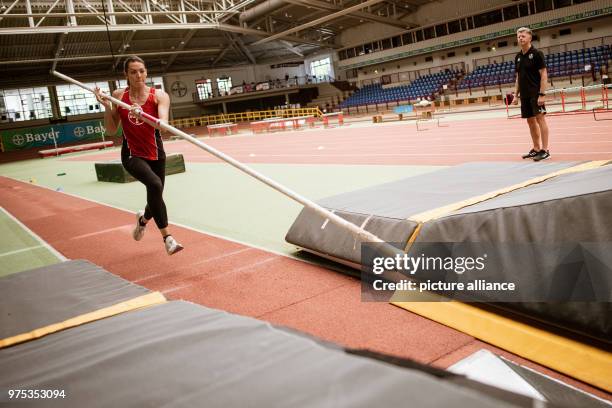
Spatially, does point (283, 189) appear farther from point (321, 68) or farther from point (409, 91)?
point (321, 68)

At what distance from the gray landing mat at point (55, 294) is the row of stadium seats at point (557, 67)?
24.0 metres

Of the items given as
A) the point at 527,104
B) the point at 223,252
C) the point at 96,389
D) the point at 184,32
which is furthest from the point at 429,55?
the point at 96,389

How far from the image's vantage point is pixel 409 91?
30.4 meters

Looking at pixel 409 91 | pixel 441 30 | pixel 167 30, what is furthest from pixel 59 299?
pixel 167 30

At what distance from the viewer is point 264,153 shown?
1463 cm

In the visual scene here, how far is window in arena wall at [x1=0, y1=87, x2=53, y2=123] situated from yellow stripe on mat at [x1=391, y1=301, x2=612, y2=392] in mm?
41264

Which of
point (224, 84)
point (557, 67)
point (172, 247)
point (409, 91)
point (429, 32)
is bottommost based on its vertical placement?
point (172, 247)

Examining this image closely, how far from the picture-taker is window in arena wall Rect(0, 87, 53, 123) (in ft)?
119

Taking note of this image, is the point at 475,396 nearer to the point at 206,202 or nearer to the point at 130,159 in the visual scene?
the point at 130,159

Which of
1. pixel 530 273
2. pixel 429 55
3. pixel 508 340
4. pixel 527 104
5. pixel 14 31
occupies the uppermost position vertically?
pixel 14 31

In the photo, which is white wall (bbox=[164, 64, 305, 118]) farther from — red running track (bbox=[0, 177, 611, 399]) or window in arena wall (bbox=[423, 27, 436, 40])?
red running track (bbox=[0, 177, 611, 399])

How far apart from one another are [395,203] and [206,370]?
2290mm

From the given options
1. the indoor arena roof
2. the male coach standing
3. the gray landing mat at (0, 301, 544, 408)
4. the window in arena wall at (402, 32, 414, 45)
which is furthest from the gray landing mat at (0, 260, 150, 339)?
the window in arena wall at (402, 32, 414, 45)

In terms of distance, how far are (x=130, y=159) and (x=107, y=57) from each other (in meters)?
34.1
